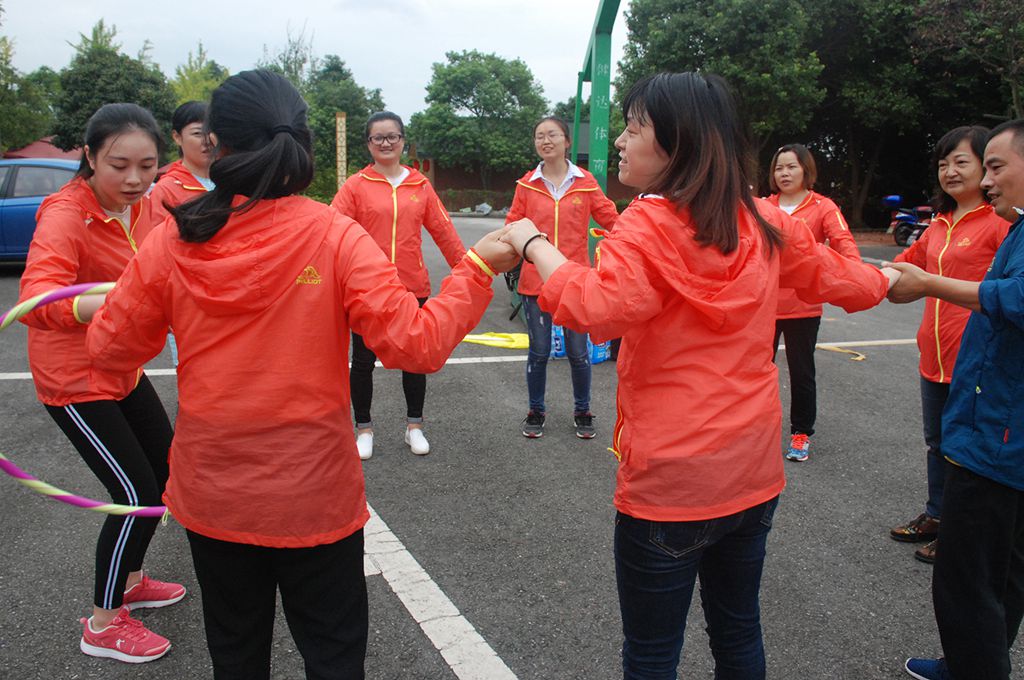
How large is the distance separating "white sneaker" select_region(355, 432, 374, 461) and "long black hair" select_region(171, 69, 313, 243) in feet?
10.5

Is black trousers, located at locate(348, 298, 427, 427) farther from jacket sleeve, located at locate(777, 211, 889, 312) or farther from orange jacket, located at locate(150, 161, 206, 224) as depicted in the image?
jacket sleeve, located at locate(777, 211, 889, 312)

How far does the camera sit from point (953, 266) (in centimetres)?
351

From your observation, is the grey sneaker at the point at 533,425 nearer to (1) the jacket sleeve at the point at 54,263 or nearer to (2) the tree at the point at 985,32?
(1) the jacket sleeve at the point at 54,263

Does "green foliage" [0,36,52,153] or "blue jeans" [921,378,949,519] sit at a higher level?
"green foliage" [0,36,52,153]

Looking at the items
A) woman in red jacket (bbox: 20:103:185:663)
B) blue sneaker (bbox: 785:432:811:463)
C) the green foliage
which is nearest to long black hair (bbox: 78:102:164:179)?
woman in red jacket (bbox: 20:103:185:663)

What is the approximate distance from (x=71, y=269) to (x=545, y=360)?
11.1ft

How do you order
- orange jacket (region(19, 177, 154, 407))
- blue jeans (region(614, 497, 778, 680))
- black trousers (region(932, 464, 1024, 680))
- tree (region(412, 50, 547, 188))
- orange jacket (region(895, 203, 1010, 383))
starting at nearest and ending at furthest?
blue jeans (region(614, 497, 778, 680)), black trousers (region(932, 464, 1024, 680)), orange jacket (region(19, 177, 154, 407)), orange jacket (region(895, 203, 1010, 383)), tree (region(412, 50, 547, 188))

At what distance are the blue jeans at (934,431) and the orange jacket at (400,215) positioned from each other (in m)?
2.79

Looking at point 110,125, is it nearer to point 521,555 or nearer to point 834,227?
point 521,555

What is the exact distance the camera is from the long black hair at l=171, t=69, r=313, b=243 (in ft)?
5.55

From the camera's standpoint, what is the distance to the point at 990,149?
94.8 inches

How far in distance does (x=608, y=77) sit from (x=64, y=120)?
942 inches

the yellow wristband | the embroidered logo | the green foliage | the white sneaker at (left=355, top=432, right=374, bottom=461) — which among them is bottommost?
the white sneaker at (left=355, top=432, right=374, bottom=461)

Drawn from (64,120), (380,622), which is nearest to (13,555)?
(380,622)
